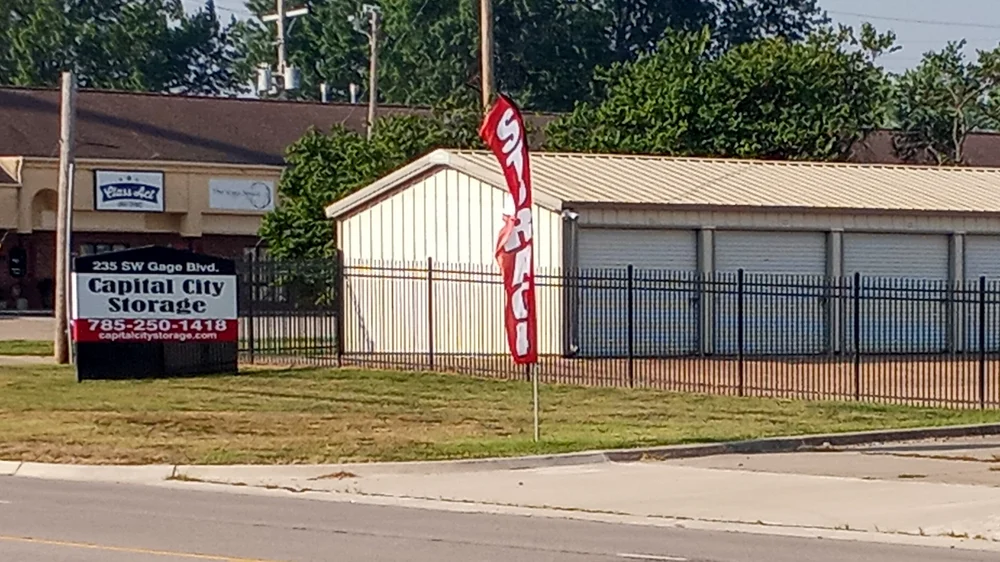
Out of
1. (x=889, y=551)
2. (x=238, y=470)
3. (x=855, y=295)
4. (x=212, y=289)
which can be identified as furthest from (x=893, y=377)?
(x=889, y=551)

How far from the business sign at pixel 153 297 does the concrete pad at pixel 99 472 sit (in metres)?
9.86

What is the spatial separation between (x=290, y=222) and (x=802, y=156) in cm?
1467

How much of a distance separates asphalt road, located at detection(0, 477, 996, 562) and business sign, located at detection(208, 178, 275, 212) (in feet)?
146

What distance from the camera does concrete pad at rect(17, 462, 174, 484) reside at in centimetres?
1809

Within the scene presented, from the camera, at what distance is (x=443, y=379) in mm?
28156

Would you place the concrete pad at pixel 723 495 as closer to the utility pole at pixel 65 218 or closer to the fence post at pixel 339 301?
the fence post at pixel 339 301

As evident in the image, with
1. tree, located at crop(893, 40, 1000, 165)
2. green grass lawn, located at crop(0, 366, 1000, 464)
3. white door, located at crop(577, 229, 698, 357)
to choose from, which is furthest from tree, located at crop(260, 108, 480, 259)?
tree, located at crop(893, 40, 1000, 165)

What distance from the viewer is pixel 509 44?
8550cm

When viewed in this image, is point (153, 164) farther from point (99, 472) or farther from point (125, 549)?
point (125, 549)

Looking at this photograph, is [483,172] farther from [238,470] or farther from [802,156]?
[802,156]

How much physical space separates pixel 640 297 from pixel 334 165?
17.2 metres

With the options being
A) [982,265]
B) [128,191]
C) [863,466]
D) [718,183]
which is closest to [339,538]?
[863,466]

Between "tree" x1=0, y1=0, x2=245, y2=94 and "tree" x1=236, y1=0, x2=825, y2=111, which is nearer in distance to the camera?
"tree" x1=236, y1=0, x2=825, y2=111

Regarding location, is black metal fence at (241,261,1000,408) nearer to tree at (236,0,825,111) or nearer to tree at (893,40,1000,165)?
tree at (893,40,1000,165)
